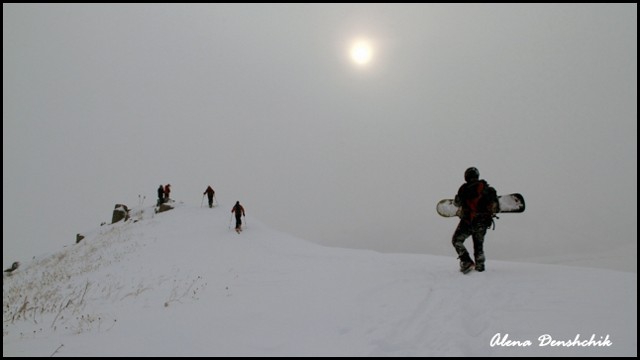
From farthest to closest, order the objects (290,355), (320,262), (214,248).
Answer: (214,248)
(320,262)
(290,355)

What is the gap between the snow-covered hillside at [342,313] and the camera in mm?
4328

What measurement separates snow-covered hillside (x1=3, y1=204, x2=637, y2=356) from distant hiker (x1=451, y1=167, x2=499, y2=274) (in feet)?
1.60

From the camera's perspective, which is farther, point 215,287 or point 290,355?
point 215,287

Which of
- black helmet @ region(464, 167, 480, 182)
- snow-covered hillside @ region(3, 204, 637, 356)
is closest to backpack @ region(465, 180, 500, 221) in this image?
black helmet @ region(464, 167, 480, 182)

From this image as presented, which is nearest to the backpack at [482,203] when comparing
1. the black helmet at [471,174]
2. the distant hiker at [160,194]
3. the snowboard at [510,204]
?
the black helmet at [471,174]

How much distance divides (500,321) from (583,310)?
1412 mm

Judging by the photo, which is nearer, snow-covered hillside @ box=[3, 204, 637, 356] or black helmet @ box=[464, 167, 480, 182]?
snow-covered hillside @ box=[3, 204, 637, 356]

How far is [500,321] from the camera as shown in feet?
15.7

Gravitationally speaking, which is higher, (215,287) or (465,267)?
(465,267)

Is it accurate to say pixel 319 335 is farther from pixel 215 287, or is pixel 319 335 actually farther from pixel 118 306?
pixel 118 306

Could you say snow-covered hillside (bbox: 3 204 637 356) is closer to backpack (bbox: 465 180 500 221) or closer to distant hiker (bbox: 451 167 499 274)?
distant hiker (bbox: 451 167 499 274)

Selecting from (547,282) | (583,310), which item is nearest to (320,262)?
(547,282)

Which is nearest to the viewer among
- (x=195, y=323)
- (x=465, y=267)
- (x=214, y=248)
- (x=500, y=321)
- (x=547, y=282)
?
(x=500, y=321)

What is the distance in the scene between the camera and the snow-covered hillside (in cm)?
433
